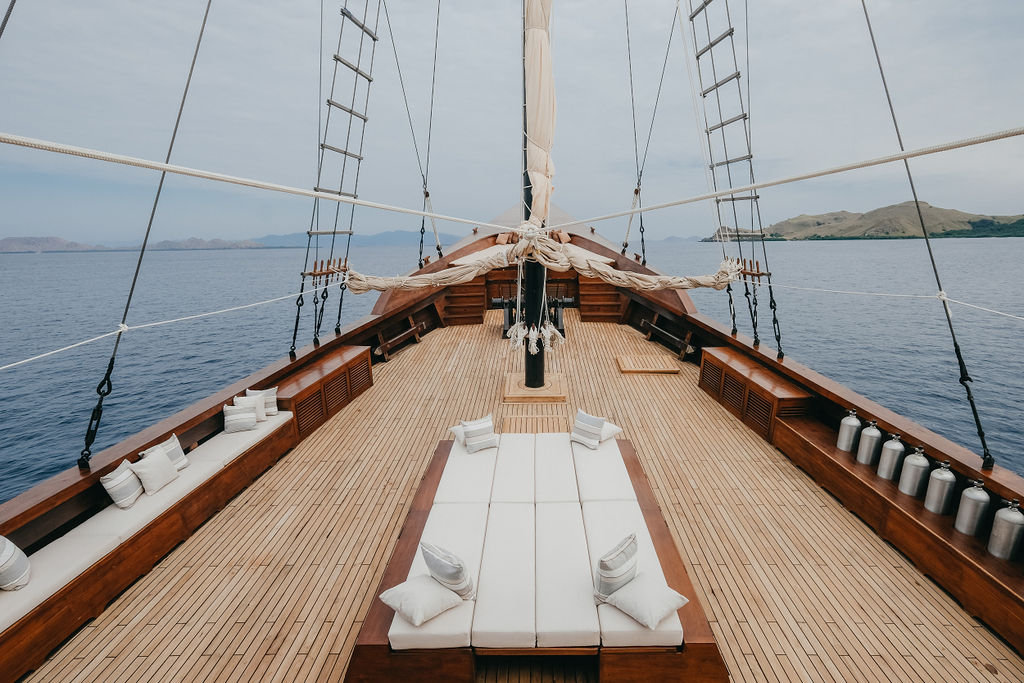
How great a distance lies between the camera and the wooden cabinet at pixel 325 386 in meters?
3.92

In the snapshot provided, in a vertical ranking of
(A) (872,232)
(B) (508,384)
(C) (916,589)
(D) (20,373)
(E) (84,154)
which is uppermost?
(A) (872,232)

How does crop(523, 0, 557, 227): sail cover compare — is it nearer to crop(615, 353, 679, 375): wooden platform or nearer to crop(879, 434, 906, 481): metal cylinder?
crop(615, 353, 679, 375): wooden platform

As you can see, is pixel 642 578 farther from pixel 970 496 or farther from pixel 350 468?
pixel 350 468

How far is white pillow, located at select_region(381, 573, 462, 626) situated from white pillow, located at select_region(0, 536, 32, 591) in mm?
1697

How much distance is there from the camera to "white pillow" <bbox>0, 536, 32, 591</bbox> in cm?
195

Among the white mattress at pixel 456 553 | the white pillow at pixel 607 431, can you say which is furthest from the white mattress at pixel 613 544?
the white pillow at pixel 607 431

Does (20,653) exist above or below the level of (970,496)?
below

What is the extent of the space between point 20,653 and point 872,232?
203ft

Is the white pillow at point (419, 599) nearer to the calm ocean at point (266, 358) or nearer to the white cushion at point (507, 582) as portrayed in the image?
the white cushion at point (507, 582)

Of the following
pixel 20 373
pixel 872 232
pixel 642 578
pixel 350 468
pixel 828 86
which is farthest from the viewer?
pixel 872 232

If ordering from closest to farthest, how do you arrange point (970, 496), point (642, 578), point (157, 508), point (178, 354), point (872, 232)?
point (642, 578), point (970, 496), point (157, 508), point (178, 354), point (872, 232)

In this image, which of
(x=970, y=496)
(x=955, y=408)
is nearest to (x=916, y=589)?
(x=970, y=496)

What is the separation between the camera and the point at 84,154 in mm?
1177

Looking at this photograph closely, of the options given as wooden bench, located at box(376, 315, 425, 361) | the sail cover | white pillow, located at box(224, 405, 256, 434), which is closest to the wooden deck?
white pillow, located at box(224, 405, 256, 434)
